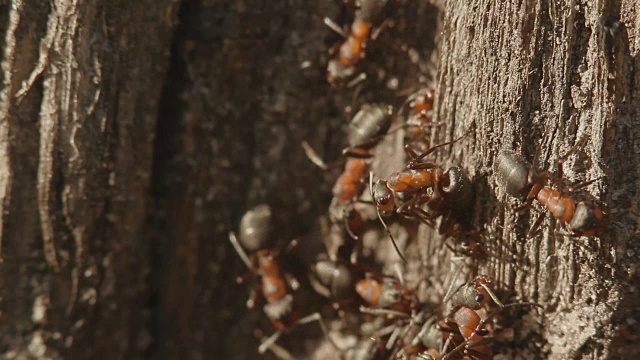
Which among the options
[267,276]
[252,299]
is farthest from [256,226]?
[252,299]

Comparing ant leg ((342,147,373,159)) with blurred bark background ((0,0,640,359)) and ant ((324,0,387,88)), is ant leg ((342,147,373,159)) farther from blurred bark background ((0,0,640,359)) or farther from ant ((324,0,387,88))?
ant ((324,0,387,88))

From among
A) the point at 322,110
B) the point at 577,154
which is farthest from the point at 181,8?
the point at 577,154

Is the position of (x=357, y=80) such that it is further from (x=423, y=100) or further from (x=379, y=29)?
(x=423, y=100)

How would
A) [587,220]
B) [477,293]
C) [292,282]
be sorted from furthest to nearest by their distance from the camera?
[292,282] < [477,293] < [587,220]

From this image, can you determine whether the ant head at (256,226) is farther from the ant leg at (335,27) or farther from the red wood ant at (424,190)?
the ant leg at (335,27)

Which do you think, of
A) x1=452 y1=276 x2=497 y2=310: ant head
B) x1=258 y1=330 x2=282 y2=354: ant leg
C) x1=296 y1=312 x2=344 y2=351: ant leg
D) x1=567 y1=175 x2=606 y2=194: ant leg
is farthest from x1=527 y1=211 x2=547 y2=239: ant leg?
x1=258 y1=330 x2=282 y2=354: ant leg

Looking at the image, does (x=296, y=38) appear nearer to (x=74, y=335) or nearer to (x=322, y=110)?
(x=322, y=110)

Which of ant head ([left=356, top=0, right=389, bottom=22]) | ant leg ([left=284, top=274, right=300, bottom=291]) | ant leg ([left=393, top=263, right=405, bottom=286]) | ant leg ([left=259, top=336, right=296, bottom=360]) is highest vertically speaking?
ant head ([left=356, top=0, right=389, bottom=22])
